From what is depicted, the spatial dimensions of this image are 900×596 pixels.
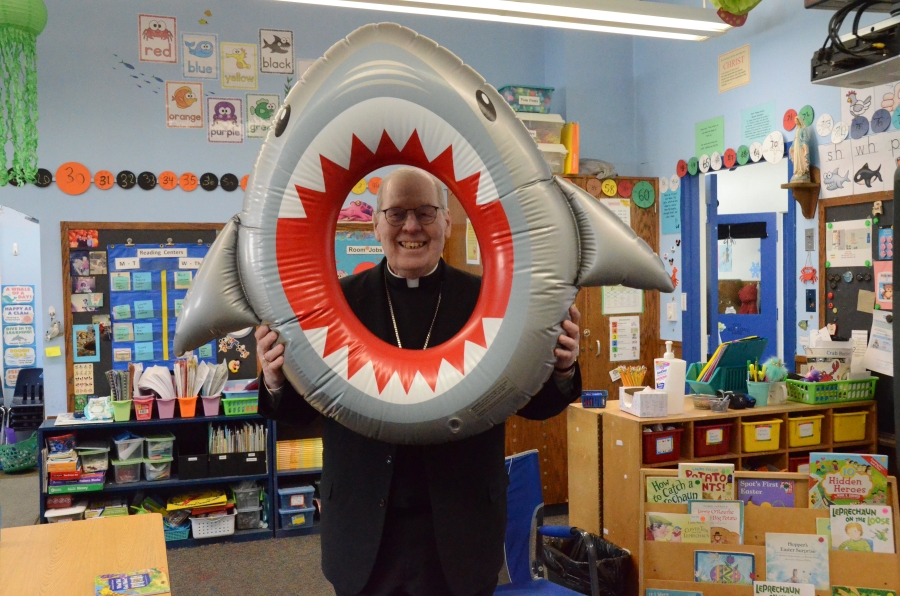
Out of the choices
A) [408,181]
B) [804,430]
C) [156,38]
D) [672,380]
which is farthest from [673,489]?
[156,38]

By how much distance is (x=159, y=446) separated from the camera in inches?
159

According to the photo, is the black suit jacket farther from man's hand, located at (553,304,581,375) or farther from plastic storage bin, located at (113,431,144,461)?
plastic storage bin, located at (113,431,144,461)

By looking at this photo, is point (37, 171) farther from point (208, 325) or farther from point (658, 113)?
point (658, 113)

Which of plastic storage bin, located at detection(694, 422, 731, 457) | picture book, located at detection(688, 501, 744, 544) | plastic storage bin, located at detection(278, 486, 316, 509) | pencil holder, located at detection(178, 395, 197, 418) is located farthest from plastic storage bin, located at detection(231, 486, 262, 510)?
picture book, located at detection(688, 501, 744, 544)

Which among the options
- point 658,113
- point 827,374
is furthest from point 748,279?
point 658,113

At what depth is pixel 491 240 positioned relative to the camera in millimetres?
1531

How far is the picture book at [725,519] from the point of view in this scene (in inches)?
100

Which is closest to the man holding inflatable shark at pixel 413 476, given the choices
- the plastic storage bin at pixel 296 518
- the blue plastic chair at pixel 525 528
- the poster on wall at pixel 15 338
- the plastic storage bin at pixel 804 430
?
the blue plastic chair at pixel 525 528

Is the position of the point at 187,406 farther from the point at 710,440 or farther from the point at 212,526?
the point at 710,440

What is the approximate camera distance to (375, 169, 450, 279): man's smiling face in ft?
5.40

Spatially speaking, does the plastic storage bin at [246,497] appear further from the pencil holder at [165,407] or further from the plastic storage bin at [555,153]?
the plastic storage bin at [555,153]

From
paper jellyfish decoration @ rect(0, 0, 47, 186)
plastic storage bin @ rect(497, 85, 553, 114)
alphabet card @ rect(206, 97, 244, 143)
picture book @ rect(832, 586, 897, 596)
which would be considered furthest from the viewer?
plastic storage bin @ rect(497, 85, 553, 114)

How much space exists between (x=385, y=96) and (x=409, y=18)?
3573mm

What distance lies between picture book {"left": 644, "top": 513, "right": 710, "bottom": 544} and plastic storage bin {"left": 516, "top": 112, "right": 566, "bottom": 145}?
2.59 m
